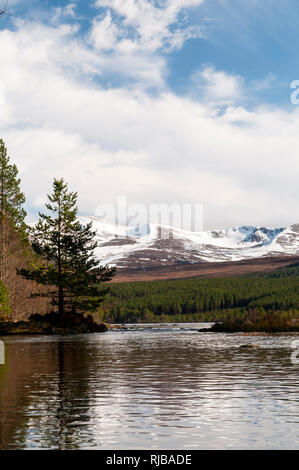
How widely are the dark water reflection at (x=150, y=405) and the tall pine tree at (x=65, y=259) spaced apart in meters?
49.2

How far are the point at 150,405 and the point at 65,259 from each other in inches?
2600

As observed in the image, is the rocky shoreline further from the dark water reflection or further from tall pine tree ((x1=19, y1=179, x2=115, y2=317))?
the dark water reflection

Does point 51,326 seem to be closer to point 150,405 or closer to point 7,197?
point 7,197

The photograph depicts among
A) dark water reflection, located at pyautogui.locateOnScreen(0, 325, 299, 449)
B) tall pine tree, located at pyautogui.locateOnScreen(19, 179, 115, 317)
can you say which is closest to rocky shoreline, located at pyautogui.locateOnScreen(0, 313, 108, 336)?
tall pine tree, located at pyautogui.locateOnScreen(19, 179, 115, 317)

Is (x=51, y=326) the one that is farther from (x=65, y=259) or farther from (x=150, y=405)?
(x=150, y=405)

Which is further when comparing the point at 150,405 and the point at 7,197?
the point at 7,197

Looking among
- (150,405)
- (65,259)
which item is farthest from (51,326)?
(150,405)

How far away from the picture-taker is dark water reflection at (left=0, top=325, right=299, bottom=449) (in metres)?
12.3

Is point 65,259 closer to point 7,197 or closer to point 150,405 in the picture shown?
point 7,197

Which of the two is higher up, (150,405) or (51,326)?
(150,405)

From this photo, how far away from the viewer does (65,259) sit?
81.6m

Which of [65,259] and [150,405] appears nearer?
[150,405]

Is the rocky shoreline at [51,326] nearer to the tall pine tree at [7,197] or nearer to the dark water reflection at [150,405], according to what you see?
the tall pine tree at [7,197]
